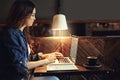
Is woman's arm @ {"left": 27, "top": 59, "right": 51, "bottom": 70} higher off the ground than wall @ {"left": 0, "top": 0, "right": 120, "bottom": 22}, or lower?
lower

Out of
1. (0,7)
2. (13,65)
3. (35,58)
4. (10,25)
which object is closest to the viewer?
(13,65)

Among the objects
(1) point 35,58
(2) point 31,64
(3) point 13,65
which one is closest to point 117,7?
(1) point 35,58

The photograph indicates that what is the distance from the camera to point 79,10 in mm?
3371

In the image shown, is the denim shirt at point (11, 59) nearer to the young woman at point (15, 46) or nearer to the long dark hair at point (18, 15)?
the young woman at point (15, 46)

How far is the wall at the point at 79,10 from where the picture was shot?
3367 mm

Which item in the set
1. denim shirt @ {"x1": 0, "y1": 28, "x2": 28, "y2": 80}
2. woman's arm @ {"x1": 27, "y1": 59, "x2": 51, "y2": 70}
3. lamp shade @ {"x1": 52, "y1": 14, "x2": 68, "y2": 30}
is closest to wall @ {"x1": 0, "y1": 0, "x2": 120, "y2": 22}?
lamp shade @ {"x1": 52, "y1": 14, "x2": 68, "y2": 30}

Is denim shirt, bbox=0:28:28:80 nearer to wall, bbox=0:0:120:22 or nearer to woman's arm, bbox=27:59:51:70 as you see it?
woman's arm, bbox=27:59:51:70

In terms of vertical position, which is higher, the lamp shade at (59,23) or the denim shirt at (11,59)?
the lamp shade at (59,23)

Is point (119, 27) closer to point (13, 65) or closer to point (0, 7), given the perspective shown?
point (0, 7)

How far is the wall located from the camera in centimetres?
337

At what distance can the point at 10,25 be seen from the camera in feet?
6.77

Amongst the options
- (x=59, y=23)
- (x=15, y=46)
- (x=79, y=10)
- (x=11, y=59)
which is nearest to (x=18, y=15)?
(x=15, y=46)

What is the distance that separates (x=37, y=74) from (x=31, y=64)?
0.11m

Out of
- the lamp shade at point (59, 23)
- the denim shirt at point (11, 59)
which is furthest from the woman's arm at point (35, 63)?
the lamp shade at point (59, 23)
